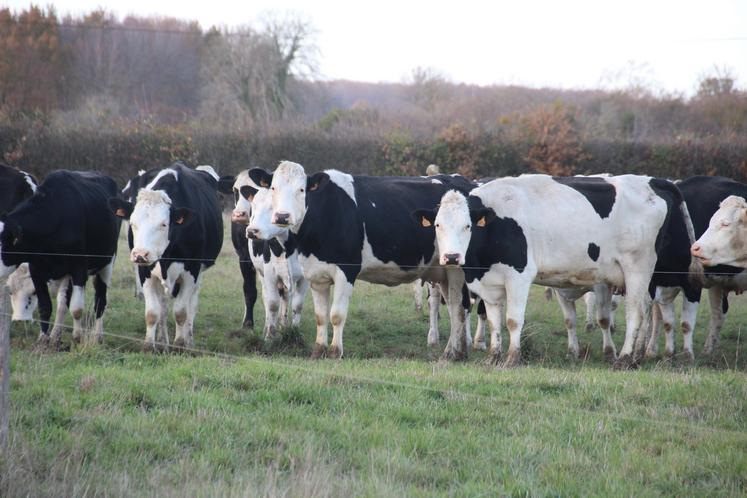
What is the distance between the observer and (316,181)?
11.8 metres

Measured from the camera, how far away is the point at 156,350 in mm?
11078

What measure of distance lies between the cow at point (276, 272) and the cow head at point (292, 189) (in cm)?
67

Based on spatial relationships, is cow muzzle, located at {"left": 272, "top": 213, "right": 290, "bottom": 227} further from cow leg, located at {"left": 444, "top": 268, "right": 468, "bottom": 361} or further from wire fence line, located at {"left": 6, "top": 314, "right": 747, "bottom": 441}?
cow leg, located at {"left": 444, "top": 268, "right": 468, "bottom": 361}

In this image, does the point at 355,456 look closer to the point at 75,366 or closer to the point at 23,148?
the point at 75,366

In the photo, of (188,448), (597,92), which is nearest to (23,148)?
(188,448)

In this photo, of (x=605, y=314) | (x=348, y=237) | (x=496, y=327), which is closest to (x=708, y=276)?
(x=605, y=314)

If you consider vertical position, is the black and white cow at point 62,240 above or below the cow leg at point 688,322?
above

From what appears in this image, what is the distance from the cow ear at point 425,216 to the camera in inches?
453

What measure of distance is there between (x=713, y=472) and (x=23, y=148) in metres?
30.4

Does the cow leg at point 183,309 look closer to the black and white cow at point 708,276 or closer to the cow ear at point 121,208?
the cow ear at point 121,208

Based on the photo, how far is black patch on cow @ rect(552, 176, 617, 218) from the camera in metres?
11.9

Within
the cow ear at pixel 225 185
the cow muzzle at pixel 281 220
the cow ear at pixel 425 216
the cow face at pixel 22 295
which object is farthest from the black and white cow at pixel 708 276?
the cow face at pixel 22 295

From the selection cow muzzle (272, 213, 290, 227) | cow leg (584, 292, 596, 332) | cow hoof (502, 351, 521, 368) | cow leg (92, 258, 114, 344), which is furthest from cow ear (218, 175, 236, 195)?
cow leg (584, 292, 596, 332)

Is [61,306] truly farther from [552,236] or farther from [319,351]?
[552,236]
